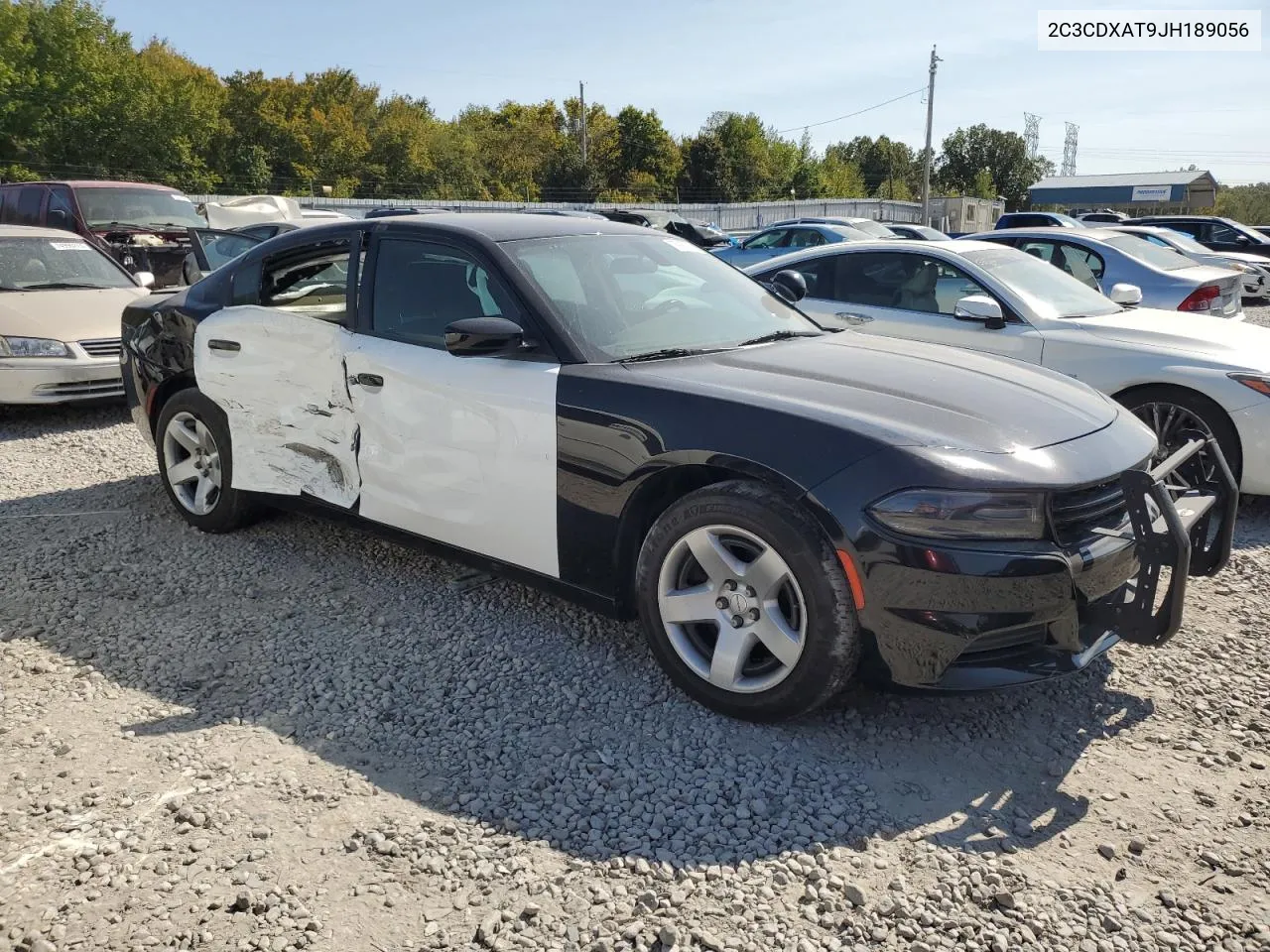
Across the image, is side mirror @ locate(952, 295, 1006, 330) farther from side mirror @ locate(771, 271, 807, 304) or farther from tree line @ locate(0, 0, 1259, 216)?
tree line @ locate(0, 0, 1259, 216)

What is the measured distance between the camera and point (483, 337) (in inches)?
137

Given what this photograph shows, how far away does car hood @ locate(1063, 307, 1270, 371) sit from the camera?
215 inches

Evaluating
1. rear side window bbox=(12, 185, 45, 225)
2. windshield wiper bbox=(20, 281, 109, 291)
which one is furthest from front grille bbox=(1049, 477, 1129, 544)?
rear side window bbox=(12, 185, 45, 225)

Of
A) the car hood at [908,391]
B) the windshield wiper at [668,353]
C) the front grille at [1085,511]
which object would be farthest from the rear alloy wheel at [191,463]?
the front grille at [1085,511]

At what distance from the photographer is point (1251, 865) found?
2537 millimetres

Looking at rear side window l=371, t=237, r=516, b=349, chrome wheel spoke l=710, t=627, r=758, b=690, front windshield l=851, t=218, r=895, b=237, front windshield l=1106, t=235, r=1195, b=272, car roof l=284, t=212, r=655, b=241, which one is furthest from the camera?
front windshield l=851, t=218, r=895, b=237

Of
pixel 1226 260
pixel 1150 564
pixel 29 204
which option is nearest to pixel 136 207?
pixel 29 204

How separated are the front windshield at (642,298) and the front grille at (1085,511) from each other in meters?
1.42

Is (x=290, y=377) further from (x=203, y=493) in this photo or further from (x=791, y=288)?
(x=791, y=288)

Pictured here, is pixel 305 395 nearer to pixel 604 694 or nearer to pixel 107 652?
pixel 107 652

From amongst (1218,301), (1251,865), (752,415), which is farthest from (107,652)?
(1218,301)

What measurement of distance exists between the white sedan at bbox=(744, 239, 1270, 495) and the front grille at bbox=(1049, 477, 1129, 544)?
1.95 metres

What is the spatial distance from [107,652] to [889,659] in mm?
2943

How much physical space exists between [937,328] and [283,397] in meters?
4.08
